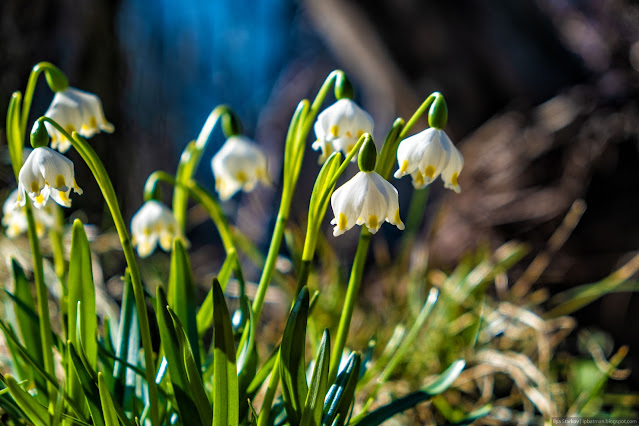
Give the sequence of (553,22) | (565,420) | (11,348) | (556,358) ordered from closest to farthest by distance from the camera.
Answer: (11,348)
(565,420)
(556,358)
(553,22)

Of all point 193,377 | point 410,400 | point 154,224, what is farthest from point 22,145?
point 410,400

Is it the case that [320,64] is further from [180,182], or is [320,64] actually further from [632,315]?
[180,182]

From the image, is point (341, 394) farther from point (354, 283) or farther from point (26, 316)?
point (26, 316)

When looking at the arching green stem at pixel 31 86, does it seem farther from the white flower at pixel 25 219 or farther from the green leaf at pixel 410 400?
the green leaf at pixel 410 400

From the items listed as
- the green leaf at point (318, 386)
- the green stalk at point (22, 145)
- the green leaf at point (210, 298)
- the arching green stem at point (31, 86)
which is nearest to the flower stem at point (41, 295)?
the green stalk at point (22, 145)

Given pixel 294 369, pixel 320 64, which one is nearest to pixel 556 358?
pixel 294 369
